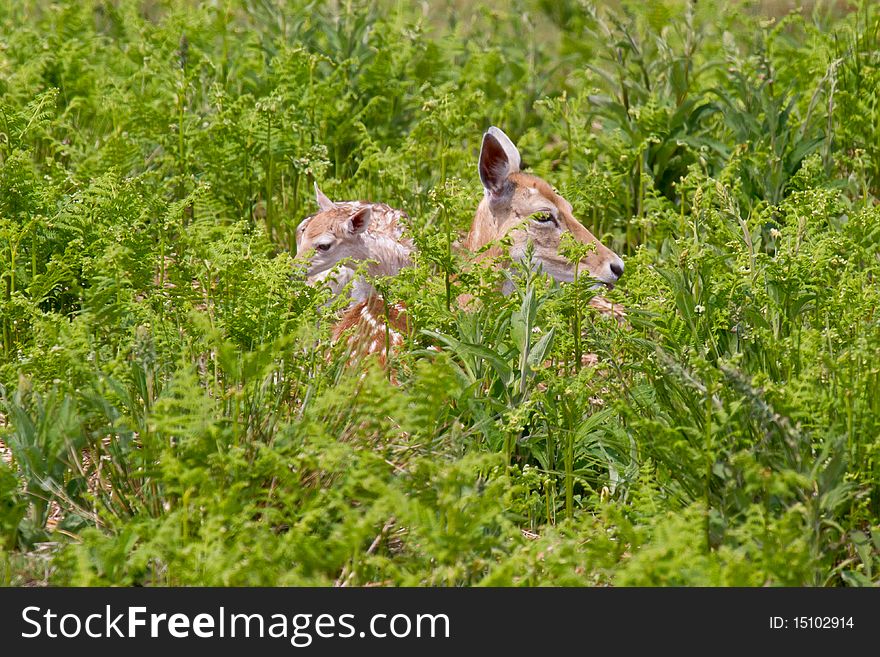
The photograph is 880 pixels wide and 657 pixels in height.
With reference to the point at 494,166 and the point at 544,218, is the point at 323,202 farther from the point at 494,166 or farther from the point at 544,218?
the point at 544,218

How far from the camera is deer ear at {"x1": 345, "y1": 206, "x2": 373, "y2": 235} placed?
7.68 m

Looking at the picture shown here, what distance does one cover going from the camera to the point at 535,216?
7.39 m

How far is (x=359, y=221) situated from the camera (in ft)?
25.4

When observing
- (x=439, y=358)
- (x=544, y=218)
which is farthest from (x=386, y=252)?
(x=439, y=358)

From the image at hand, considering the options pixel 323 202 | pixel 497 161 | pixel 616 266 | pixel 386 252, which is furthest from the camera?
pixel 323 202

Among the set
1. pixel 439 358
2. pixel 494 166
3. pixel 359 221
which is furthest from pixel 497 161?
pixel 439 358

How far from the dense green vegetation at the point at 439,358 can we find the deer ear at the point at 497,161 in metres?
0.43

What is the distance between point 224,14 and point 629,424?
6.43 metres

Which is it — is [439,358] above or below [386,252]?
below

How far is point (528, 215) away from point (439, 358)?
235 cm
